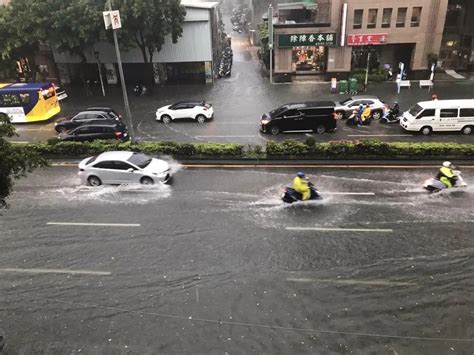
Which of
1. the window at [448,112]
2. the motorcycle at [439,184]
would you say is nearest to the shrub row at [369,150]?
the motorcycle at [439,184]

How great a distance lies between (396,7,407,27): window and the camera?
36125 millimetres

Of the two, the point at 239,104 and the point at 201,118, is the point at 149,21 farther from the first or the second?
the point at 201,118

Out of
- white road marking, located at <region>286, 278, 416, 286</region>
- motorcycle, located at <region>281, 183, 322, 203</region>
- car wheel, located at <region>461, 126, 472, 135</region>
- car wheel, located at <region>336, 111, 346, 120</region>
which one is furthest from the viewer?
car wheel, located at <region>336, 111, 346, 120</region>

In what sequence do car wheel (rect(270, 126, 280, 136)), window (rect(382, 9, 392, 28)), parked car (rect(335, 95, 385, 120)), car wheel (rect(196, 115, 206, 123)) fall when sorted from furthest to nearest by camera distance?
window (rect(382, 9, 392, 28)) < car wheel (rect(196, 115, 206, 123)) < parked car (rect(335, 95, 385, 120)) < car wheel (rect(270, 126, 280, 136))

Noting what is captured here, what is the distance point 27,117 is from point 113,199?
16.7 m

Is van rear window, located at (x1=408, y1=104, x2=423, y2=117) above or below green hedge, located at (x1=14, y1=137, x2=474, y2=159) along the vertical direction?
above

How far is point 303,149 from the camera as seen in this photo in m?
21.1

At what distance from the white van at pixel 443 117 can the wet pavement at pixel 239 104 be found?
52 cm

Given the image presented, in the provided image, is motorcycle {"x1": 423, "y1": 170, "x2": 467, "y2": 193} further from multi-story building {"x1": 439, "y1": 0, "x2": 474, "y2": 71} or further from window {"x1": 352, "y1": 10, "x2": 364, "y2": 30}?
multi-story building {"x1": 439, "y1": 0, "x2": 474, "y2": 71}

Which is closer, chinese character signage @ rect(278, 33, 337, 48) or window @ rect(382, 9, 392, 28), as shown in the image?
window @ rect(382, 9, 392, 28)

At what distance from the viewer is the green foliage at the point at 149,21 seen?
32.3m

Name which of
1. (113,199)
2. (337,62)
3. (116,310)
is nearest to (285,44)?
(337,62)

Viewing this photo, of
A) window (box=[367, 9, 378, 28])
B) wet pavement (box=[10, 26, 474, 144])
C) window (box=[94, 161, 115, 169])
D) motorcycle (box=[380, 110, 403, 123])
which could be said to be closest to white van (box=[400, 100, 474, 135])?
wet pavement (box=[10, 26, 474, 144])

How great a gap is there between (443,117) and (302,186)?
13.3 metres
